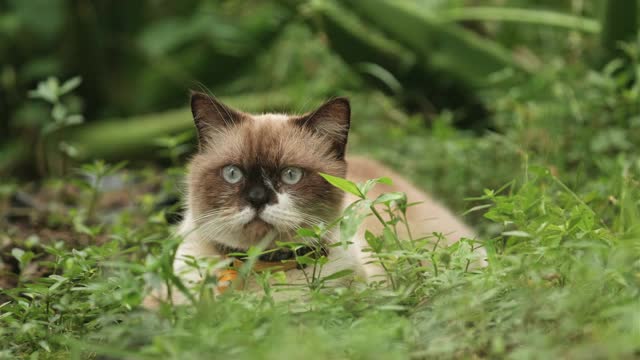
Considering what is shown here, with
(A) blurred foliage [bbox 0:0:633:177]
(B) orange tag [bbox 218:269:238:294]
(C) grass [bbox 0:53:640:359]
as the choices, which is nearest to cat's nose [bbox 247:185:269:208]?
(B) orange tag [bbox 218:269:238:294]

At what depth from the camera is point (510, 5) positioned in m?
5.72

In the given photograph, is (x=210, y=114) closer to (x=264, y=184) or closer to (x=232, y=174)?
(x=232, y=174)

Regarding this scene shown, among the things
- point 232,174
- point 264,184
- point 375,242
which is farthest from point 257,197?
point 375,242

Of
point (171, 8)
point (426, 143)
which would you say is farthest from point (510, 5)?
point (171, 8)

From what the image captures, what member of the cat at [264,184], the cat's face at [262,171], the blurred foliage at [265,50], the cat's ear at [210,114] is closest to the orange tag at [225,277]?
the cat at [264,184]

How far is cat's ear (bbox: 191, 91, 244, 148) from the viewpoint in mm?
2850

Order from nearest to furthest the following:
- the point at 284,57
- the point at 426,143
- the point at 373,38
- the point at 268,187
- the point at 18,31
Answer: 1. the point at 268,187
2. the point at 426,143
3. the point at 373,38
4. the point at 18,31
5. the point at 284,57

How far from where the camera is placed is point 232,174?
2689 mm

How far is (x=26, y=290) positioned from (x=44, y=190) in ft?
7.75

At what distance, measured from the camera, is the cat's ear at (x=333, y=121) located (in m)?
2.82

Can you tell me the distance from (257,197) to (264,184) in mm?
80

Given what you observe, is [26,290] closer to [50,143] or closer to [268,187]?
[268,187]

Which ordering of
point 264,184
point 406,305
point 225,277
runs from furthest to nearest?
point 264,184 < point 225,277 < point 406,305

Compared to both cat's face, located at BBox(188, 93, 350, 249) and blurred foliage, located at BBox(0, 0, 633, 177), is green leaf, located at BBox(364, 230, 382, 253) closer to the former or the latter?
cat's face, located at BBox(188, 93, 350, 249)
